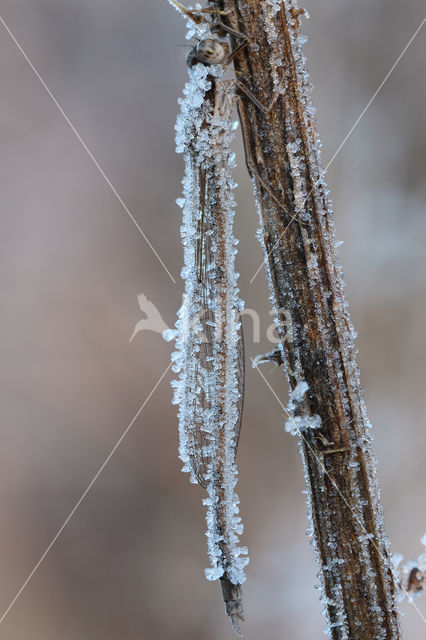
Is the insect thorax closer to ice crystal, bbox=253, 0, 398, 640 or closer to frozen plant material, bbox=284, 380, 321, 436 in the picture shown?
ice crystal, bbox=253, 0, 398, 640

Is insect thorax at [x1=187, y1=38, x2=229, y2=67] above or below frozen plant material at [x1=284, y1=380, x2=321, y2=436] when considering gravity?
above

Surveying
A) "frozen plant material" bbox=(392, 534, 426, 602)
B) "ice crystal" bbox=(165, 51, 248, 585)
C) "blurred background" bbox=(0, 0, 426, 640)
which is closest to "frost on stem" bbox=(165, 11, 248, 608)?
"ice crystal" bbox=(165, 51, 248, 585)

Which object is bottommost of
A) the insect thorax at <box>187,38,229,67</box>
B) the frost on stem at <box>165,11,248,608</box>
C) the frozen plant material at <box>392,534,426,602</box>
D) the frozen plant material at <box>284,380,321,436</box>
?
the frozen plant material at <box>392,534,426,602</box>

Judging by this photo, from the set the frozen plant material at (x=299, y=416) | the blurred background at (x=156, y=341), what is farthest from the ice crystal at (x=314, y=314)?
the blurred background at (x=156, y=341)

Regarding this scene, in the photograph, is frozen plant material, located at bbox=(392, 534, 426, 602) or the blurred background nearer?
frozen plant material, located at bbox=(392, 534, 426, 602)

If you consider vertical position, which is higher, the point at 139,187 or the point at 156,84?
the point at 156,84

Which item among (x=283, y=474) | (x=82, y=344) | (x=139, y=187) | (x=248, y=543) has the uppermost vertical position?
(x=139, y=187)

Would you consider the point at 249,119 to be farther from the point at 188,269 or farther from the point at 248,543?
the point at 248,543

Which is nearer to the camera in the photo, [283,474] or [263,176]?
[263,176]

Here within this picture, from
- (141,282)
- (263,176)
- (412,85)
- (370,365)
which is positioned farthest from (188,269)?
(412,85)
